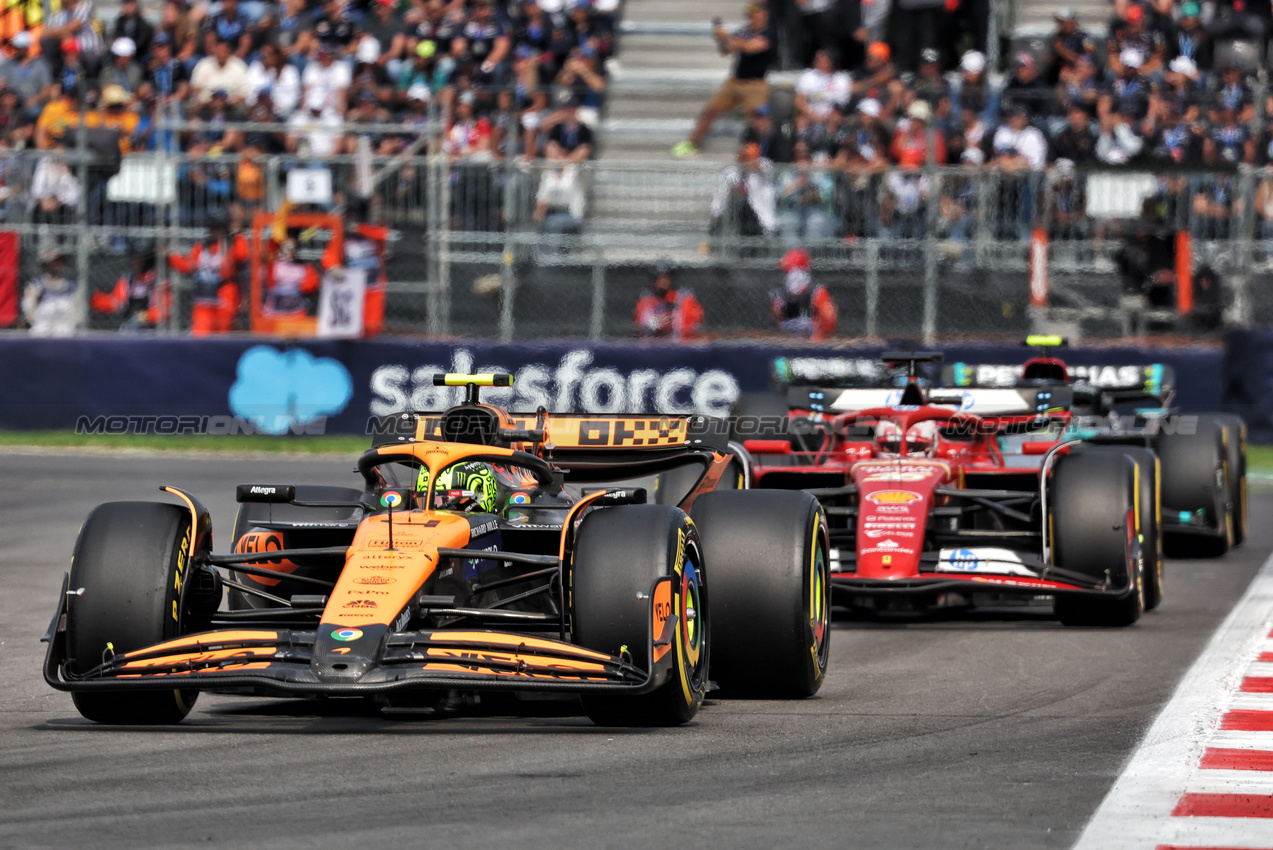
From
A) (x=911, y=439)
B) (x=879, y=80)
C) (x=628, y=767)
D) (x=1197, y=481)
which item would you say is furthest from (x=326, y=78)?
(x=628, y=767)

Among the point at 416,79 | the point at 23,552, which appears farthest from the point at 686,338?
the point at 23,552

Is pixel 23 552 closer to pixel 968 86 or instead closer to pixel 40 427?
pixel 40 427

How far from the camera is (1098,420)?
13.4 m

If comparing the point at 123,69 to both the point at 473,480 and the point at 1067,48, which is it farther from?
the point at 473,480

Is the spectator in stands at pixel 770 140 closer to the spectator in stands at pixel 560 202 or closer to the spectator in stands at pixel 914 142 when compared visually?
the spectator in stands at pixel 914 142

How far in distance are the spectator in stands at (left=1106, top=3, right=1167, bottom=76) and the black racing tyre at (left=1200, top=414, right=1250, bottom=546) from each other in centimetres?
871

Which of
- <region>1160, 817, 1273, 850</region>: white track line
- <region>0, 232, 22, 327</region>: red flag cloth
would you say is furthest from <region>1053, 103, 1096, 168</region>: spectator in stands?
<region>1160, 817, 1273, 850</region>: white track line

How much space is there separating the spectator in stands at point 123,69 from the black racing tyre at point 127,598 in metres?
18.7

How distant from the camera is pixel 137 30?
993 inches

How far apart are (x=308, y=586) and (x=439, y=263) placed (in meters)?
13.3

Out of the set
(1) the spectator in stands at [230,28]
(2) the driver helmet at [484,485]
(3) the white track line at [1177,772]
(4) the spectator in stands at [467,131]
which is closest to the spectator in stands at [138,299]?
(4) the spectator in stands at [467,131]

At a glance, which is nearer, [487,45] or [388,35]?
[487,45]

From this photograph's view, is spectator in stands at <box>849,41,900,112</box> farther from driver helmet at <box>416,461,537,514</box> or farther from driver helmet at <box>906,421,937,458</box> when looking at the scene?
driver helmet at <box>416,461,537,514</box>
